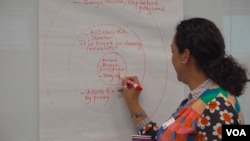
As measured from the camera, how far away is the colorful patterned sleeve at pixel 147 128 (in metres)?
1.56

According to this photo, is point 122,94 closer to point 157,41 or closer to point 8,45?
point 157,41

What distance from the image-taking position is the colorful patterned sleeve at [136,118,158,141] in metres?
1.56

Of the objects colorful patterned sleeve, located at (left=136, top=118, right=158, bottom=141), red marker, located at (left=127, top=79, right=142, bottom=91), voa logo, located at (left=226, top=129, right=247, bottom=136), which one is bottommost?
colorful patterned sleeve, located at (left=136, top=118, right=158, bottom=141)

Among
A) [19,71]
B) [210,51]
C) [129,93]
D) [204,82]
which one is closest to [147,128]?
[129,93]

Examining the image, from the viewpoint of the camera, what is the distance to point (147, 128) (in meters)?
1.56

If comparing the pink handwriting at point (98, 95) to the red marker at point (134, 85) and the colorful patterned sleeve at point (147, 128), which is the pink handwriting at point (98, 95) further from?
the colorful patterned sleeve at point (147, 128)

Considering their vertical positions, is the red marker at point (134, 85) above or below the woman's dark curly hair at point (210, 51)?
below

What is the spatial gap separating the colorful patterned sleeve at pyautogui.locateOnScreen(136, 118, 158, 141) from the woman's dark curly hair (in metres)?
0.42

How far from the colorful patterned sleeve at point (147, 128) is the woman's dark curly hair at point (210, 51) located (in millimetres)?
420

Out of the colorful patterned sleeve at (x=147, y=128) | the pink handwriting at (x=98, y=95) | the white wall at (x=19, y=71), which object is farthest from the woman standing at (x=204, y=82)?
the white wall at (x=19, y=71)

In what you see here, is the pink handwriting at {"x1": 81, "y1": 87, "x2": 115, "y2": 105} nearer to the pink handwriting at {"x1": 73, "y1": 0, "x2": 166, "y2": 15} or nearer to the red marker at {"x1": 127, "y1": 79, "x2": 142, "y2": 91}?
the red marker at {"x1": 127, "y1": 79, "x2": 142, "y2": 91}

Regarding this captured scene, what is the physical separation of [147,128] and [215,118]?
1.47 feet

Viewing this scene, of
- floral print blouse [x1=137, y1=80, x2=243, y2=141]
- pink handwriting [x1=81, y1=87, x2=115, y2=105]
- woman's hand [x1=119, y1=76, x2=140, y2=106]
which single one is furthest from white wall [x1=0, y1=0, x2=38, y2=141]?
floral print blouse [x1=137, y1=80, x2=243, y2=141]

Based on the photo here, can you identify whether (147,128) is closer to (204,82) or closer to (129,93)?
(129,93)
